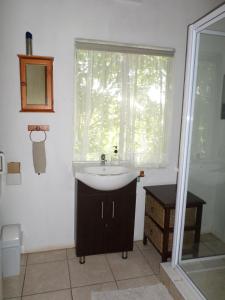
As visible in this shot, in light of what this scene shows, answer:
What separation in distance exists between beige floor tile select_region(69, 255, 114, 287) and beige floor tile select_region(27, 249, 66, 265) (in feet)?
0.52

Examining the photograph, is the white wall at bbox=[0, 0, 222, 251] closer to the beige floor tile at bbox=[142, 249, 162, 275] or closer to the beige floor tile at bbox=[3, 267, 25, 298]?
the beige floor tile at bbox=[3, 267, 25, 298]

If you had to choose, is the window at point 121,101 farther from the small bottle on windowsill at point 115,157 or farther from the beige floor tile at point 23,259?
the beige floor tile at point 23,259

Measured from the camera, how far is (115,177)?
2.26m

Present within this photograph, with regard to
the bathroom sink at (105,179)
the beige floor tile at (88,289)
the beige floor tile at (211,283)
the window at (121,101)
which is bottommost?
the beige floor tile at (88,289)

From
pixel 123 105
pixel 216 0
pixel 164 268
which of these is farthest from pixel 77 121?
pixel 216 0

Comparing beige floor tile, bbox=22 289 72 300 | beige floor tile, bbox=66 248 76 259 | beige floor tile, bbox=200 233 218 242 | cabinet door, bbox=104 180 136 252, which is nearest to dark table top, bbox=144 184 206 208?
cabinet door, bbox=104 180 136 252

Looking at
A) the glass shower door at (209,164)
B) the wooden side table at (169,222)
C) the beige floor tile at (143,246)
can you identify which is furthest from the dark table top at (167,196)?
the beige floor tile at (143,246)

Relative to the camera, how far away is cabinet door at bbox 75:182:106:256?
237 cm

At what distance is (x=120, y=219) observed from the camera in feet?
8.19

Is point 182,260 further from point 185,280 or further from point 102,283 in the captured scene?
point 102,283

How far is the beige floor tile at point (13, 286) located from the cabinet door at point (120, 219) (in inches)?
32.2

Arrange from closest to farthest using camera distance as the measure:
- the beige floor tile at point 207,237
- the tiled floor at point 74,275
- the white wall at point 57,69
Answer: the tiled floor at point 74,275
the white wall at point 57,69
the beige floor tile at point 207,237

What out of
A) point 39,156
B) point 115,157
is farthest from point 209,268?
point 39,156

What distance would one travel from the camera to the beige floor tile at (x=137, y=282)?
2.21 meters
